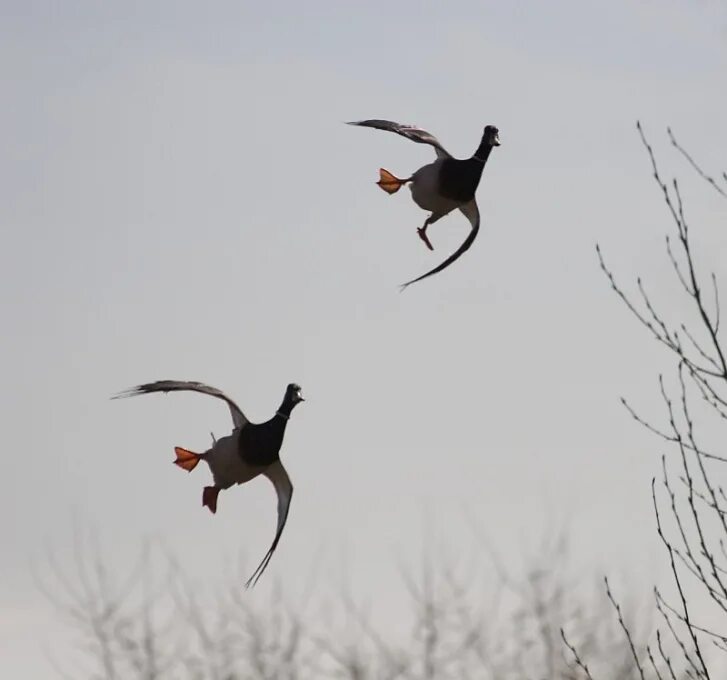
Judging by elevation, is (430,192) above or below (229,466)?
above

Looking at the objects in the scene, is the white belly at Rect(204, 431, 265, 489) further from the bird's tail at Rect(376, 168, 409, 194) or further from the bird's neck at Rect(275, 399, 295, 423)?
the bird's tail at Rect(376, 168, 409, 194)

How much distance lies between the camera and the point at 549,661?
29953 millimetres

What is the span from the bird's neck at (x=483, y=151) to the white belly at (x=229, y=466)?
162cm

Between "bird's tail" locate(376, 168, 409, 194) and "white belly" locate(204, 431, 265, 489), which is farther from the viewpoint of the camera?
"bird's tail" locate(376, 168, 409, 194)

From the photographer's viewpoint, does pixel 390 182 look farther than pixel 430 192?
Yes

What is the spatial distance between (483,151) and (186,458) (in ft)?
6.70

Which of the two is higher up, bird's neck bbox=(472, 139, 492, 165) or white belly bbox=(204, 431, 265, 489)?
bird's neck bbox=(472, 139, 492, 165)

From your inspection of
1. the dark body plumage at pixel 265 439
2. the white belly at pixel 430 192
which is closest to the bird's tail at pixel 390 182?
the white belly at pixel 430 192

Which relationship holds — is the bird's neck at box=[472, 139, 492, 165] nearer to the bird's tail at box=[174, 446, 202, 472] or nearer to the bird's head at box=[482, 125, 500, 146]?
the bird's head at box=[482, 125, 500, 146]

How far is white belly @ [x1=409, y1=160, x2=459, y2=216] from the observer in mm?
9930

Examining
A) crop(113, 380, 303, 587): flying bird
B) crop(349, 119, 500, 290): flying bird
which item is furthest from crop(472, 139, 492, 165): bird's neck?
crop(113, 380, 303, 587): flying bird

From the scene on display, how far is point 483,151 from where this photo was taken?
9852 millimetres

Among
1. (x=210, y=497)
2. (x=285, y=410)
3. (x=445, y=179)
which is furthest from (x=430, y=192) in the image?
(x=210, y=497)

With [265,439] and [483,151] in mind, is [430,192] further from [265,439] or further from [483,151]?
[265,439]
